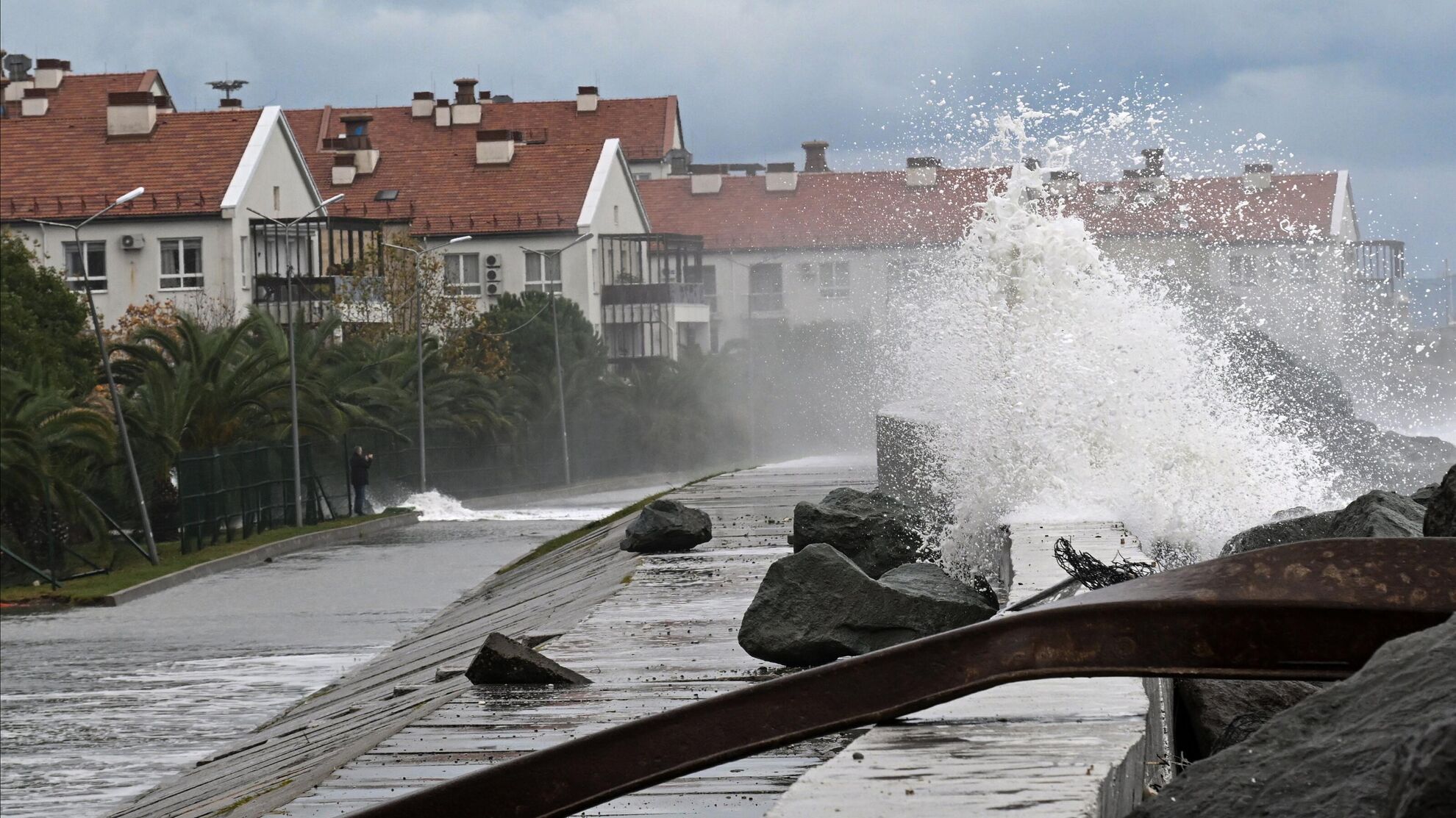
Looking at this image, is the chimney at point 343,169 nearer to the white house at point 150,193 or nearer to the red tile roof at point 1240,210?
the white house at point 150,193

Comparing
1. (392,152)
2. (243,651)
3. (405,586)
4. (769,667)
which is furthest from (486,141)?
(769,667)

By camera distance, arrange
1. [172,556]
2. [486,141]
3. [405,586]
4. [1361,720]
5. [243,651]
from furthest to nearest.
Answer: [486,141] < [172,556] < [405,586] < [243,651] < [1361,720]

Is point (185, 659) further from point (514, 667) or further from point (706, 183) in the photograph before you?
point (706, 183)

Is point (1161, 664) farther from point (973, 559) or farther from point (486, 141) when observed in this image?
point (486, 141)

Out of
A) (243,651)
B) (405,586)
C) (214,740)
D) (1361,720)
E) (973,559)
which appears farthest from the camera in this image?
(405,586)

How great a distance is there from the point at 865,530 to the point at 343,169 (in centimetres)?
6441

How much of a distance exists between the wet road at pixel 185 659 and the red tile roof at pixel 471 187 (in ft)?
116

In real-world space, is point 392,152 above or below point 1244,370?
above

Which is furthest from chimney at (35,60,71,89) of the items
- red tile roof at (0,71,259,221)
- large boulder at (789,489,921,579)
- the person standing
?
large boulder at (789,489,921,579)

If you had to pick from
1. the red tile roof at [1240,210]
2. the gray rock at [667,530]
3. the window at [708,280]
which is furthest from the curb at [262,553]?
the red tile roof at [1240,210]

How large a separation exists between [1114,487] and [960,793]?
1016 centimetres

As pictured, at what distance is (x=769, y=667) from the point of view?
8.95 metres

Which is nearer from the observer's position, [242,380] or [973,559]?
[973,559]

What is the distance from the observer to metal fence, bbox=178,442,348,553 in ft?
129
